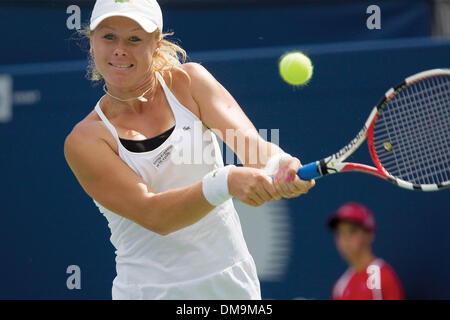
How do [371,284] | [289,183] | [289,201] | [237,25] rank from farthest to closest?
[237,25], [289,201], [371,284], [289,183]

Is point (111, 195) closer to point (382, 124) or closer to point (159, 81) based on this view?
point (159, 81)

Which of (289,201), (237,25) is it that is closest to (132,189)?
(289,201)

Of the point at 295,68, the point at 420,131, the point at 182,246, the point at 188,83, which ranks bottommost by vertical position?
the point at 182,246

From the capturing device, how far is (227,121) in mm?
2689

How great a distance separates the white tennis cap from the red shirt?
5.81ft

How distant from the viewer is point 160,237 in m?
2.71

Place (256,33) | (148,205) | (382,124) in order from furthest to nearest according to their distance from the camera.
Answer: (256,33) → (382,124) → (148,205)

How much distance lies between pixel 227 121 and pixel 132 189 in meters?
0.38

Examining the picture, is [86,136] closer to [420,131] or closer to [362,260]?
[420,131]

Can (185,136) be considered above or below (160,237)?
above

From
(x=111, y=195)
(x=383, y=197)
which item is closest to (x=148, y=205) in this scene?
(x=111, y=195)

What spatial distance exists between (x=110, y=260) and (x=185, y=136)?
1811 millimetres

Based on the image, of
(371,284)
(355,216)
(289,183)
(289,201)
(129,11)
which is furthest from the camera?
(289,201)
